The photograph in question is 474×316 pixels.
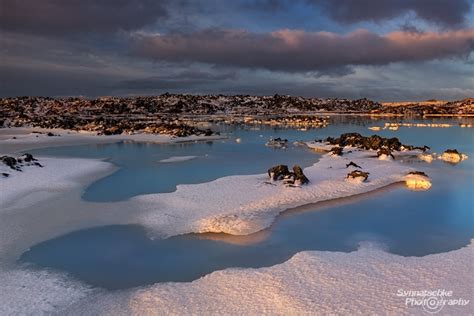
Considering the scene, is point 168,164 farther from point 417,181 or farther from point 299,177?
point 417,181

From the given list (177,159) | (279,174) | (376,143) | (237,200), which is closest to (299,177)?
(279,174)

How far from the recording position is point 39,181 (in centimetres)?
2241

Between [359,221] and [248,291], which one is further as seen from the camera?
[359,221]

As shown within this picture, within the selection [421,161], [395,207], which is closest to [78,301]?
[395,207]

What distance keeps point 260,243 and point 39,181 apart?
1389 cm

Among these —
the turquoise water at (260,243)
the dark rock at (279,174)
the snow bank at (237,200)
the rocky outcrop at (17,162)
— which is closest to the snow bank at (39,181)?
the rocky outcrop at (17,162)

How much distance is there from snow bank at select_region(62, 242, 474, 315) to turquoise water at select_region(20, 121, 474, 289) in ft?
2.78

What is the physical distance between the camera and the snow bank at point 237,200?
15492 mm

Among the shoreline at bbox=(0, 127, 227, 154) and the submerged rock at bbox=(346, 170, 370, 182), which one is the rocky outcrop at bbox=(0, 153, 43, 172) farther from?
the submerged rock at bbox=(346, 170, 370, 182)

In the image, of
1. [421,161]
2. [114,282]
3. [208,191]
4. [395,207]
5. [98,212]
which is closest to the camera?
[114,282]

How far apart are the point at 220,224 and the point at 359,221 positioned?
206 inches

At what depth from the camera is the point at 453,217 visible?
17016 millimetres

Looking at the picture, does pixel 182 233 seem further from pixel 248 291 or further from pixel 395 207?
pixel 395 207

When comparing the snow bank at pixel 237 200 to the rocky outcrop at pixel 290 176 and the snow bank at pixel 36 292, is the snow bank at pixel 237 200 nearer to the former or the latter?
the rocky outcrop at pixel 290 176
